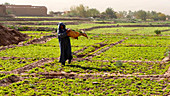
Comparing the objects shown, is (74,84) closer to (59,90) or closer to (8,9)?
(59,90)

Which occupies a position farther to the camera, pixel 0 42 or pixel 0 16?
pixel 0 16

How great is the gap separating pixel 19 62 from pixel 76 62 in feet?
12.3

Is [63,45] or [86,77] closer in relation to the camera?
[86,77]

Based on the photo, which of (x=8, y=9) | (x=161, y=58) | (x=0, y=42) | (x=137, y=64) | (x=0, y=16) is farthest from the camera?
(x=8, y=9)

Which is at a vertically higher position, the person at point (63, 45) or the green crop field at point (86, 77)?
the person at point (63, 45)

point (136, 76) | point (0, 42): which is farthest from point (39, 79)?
point (0, 42)

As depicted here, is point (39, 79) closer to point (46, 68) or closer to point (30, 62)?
point (46, 68)

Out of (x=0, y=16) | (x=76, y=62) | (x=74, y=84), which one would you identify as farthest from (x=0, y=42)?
(x=0, y=16)

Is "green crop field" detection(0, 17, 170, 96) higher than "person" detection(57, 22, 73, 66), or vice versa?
"person" detection(57, 22, 73, 66)

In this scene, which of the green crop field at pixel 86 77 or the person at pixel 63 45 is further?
the person at pixel 63 45

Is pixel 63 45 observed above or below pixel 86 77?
above

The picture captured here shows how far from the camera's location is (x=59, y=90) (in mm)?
12125

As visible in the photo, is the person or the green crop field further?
the person

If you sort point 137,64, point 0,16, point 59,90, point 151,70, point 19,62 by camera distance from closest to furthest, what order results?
point 59,90 → point 151,70 → point 137,64 → point 19,62 → point 0,16
